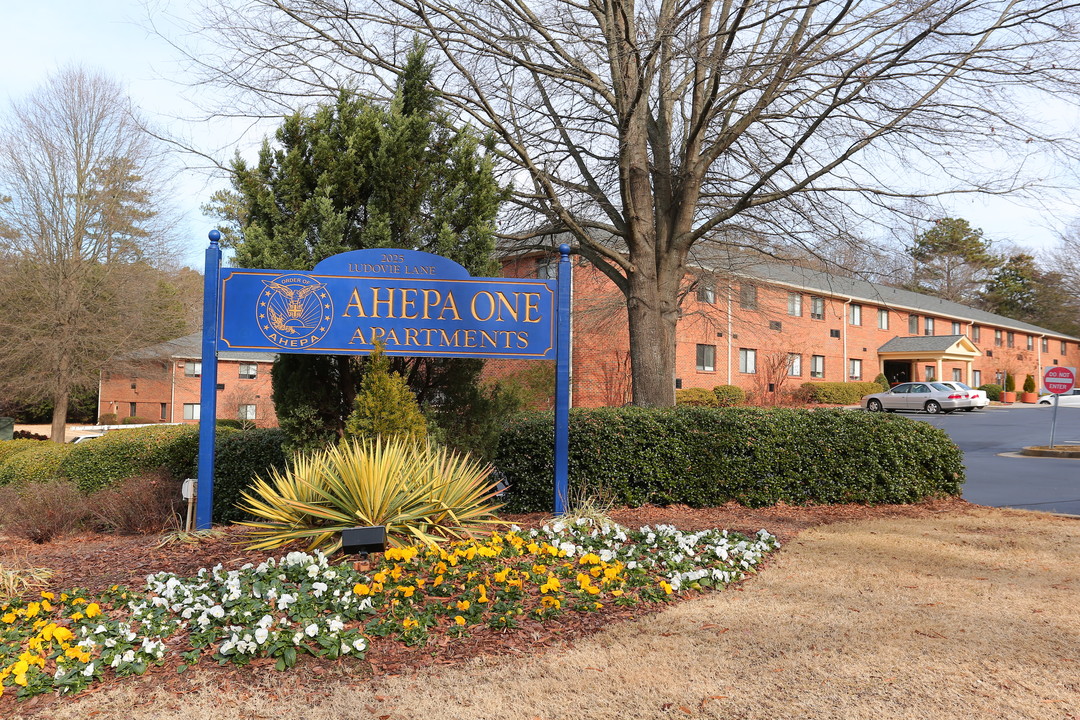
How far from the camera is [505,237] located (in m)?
11.3

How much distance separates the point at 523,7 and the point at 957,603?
342 inches

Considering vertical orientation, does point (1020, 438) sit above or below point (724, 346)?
below

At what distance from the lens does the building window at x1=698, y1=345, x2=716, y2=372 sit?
3020 cm

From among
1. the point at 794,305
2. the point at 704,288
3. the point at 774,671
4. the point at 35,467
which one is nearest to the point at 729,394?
the point at 794,305

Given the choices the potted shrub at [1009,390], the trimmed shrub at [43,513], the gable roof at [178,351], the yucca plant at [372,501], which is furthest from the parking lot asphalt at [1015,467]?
the gable roof at [178,351]

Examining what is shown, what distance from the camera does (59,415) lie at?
25.6m

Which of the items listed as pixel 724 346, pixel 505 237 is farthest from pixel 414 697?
pixel 724 346

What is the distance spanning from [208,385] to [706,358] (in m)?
25.4

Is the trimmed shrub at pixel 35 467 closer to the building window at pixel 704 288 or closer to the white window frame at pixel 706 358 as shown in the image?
the building window at pixel 704 288

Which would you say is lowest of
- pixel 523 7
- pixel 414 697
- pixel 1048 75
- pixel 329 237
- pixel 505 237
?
pixel 414 697

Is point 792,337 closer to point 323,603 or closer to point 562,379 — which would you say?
point 562,379

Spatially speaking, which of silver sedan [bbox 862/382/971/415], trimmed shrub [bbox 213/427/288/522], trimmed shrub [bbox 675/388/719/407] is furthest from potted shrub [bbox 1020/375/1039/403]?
trimmed shrub [bbox 213/427/288/522]

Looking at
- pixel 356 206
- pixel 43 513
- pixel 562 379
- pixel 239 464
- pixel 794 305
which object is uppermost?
pixel 794 305

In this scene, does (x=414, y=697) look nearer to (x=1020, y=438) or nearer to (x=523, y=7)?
(x=523, y=7)
